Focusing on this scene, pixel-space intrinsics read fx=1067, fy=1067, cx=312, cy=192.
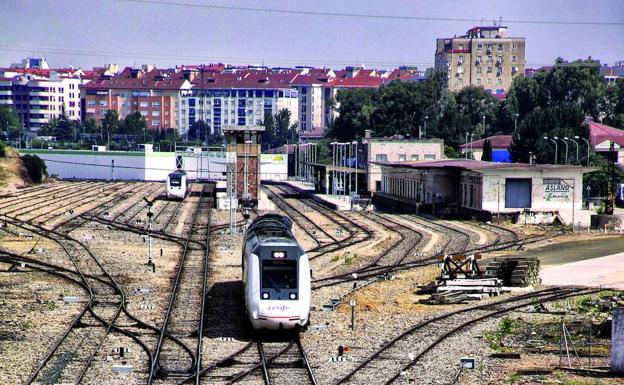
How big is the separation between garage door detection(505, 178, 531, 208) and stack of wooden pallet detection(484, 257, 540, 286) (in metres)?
28.2

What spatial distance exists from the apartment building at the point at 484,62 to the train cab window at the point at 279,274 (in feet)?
561

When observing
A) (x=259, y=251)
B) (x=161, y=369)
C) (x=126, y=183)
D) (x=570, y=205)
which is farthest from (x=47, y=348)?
(x=126, y=183)

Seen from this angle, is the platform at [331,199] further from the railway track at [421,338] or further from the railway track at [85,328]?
the railway track at [421,338]

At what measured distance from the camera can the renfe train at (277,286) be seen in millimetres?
23219

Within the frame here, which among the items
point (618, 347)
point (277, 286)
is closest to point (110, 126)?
point (277, 286)

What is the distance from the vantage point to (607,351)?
22.6 m

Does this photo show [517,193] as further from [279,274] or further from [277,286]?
[277,286]

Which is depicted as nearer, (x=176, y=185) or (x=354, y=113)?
(x=176, y=185)

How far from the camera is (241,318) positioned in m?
26.7

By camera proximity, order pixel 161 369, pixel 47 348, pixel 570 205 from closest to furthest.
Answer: pixel 161 369 < pixel 47 348 < pixel 570 205

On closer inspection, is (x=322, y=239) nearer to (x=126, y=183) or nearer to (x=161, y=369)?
(x=161, y=369)

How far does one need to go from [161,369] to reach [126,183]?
94.2m

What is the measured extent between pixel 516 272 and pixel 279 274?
37.7ft

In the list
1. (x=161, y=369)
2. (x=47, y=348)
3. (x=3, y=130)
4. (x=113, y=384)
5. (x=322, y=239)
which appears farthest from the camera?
(x=3, y=130)
